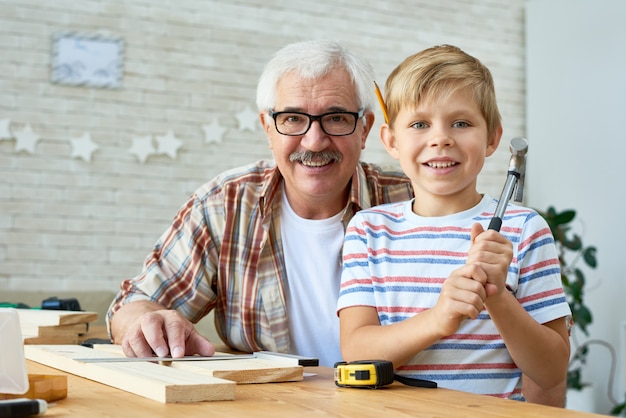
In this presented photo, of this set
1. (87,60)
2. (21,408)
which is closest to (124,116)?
(87,60)

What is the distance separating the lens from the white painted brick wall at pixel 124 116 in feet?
14.5

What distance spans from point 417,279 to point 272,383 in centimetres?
35

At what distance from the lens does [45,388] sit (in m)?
0.84

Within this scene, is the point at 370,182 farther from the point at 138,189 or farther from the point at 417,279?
the point at 138,189

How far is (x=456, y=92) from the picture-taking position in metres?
1.34

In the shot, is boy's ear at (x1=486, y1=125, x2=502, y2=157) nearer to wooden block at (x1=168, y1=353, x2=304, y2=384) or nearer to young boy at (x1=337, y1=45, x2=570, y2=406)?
young boy at (x1=337, y1=45, x2=570, y2=406)

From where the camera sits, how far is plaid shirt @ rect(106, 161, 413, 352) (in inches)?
73.6

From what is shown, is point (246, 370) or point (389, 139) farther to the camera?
point (389, 139)

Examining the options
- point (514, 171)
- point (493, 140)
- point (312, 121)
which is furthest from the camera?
point (312, 121)

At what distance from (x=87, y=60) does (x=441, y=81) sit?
3.58 m

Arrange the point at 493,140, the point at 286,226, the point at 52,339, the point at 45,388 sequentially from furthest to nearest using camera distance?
the point at 286,226
the point at 52,339
the point at 493,140
the point at 45,388

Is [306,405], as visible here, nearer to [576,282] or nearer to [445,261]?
[445,261]

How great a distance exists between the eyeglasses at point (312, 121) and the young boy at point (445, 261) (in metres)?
0.42

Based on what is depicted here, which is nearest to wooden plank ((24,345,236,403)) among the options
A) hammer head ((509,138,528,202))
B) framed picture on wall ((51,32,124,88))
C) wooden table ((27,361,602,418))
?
wooden table ((27,361,602,418))
